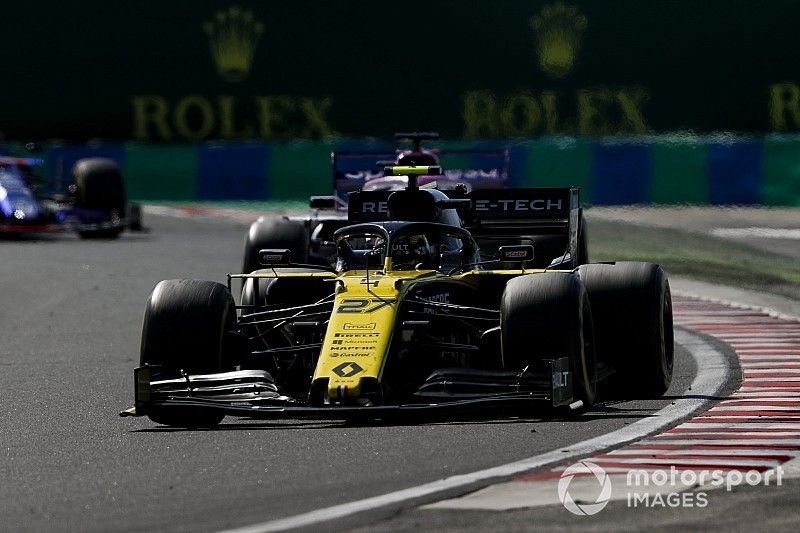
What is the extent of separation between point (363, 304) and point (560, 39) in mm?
18539

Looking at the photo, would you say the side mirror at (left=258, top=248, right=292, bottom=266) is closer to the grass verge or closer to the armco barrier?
the grass verge

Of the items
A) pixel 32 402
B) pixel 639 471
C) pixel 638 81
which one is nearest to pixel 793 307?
pixel 32 402

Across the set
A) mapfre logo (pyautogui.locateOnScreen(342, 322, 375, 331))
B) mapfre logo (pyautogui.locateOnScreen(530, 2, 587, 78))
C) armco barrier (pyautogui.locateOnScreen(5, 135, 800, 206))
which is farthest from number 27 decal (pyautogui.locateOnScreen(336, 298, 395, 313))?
mapfre logo (pyautogui.locateOnScreen(530, 2, 587, 78))

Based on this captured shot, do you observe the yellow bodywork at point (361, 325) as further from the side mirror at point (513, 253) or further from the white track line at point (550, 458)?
the white track line at point (550, 458)

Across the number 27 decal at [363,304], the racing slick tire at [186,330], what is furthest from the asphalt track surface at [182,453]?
the number 27 decal at [363,304]

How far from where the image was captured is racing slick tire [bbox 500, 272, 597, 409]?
898 centimetres

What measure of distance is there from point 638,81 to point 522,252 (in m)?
17.3

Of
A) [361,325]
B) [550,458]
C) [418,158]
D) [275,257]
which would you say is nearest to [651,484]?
[550,458]

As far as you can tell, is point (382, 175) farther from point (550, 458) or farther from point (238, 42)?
point (238, 42)

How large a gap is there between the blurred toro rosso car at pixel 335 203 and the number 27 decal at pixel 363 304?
3.84 metres

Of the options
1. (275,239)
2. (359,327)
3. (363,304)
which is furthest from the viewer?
(275,239)

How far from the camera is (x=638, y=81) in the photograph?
26969 millimetres

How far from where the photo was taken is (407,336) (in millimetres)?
9500

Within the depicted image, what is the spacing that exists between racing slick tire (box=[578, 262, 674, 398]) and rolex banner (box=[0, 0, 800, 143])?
17.1 metres
